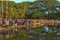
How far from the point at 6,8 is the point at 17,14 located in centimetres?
256

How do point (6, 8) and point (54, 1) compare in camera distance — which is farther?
point (54, 1)

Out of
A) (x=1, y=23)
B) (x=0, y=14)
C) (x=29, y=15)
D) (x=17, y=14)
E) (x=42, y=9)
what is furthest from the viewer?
(x=42, y=9)

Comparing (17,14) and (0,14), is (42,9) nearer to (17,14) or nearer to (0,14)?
(17,14)

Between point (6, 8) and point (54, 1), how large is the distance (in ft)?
64.0

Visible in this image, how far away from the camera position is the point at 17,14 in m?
31.1

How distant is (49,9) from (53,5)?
1.98 metres

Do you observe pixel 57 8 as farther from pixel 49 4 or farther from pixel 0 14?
pixel 0 14

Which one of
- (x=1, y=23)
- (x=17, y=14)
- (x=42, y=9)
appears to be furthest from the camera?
(x=42, y=9)

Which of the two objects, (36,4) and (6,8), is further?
(36,4)

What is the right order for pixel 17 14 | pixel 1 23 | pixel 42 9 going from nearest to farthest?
pixel 1 23, pixel 17 14, pixel 42 9

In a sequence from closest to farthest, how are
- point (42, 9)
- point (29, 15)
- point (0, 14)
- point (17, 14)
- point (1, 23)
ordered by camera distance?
point (1, 23) → point (0, 14) → point (17, 14) → point (29, 15) → point (42, 9)

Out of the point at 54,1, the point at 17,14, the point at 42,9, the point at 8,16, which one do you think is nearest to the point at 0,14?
the point at 8,16

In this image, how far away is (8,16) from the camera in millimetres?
28906

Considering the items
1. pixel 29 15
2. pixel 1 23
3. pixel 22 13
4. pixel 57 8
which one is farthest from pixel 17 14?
pixel 57 8
